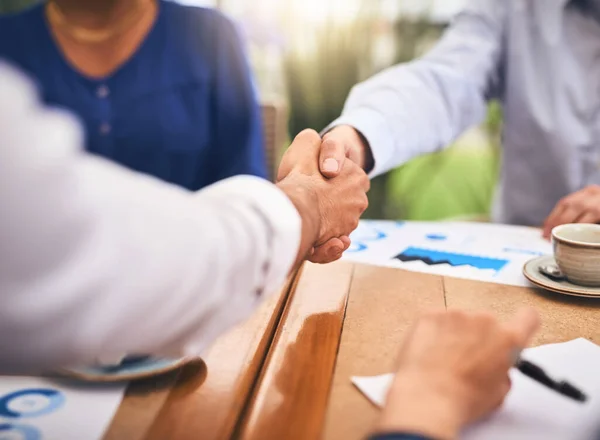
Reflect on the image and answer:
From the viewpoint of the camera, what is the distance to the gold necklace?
1.39 meters

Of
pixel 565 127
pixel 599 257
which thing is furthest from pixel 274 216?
pixel 565 127

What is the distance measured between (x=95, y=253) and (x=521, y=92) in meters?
1.31

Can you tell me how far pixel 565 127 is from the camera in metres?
1.41

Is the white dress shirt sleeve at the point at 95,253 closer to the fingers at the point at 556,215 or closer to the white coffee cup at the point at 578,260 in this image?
the white coffee cup at the point at 578,260

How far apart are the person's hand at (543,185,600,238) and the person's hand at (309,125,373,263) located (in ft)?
1.23

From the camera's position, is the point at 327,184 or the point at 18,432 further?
the point at 327,184

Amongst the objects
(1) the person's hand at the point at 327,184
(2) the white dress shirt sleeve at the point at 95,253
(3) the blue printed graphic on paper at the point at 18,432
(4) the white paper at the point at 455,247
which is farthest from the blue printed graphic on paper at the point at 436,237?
(3) the blue printed graphic on paper at the point at 18,432

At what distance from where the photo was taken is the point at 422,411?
47cm

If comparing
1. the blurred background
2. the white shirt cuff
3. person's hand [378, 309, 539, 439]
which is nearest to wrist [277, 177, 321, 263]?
the white shirt cuff

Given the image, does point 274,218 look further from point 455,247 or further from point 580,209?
point 580,209

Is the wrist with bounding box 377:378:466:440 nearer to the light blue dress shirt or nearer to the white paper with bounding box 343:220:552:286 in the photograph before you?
the white paper with bounding box 343:220:552:286

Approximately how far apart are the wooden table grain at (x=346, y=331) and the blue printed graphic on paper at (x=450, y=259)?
75 millimetres

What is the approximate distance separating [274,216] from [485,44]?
1181 millimetres

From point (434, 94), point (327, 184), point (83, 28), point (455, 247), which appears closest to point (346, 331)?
point (327, 184)
